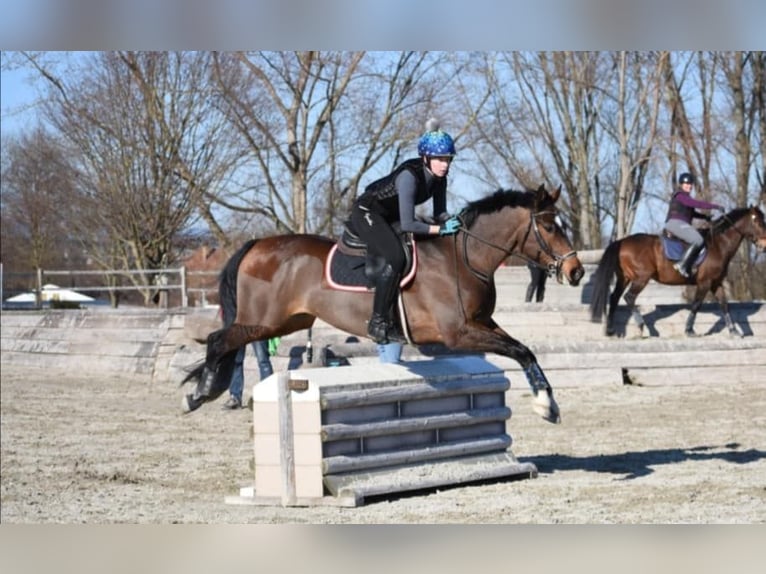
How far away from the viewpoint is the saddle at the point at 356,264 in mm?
7805

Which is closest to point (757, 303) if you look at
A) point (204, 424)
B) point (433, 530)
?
point (204, 424)

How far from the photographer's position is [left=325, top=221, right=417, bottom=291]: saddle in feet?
25.6

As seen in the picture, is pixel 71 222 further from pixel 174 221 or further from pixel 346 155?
pixel 346 155

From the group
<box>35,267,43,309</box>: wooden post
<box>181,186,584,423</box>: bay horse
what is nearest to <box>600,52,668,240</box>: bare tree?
<box>35,267,43,309</box>: wooden post

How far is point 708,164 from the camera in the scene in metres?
21.1

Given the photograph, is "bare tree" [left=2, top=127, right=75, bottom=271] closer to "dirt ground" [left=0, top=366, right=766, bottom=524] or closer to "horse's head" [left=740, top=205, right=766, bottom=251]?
"dirt ground" [left=0, top=366, right=766, bottom=524]

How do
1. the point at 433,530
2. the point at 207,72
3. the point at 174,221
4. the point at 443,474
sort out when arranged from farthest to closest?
1. the point at 174,221
2. the point at 207,72
3. the point at 443,474
4. the point at 433,530

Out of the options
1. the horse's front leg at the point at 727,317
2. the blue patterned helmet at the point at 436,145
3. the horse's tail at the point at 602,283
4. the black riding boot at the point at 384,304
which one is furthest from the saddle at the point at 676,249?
the blue patterned helmet at the point at 436,145

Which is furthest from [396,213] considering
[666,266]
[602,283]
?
[666,266]

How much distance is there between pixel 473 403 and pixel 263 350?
448 cm

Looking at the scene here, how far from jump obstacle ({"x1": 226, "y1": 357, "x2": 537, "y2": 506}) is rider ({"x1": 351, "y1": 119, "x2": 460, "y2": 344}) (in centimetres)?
49

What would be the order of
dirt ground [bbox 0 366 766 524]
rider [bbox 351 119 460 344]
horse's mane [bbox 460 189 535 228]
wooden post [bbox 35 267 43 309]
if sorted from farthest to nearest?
wooden post [bbox 35 267 43 309] < horse's mane [bbox 460 189 535 228] < rider [bbox 351 119 460 344] < dirt ground [bbox 0 366 766 524]

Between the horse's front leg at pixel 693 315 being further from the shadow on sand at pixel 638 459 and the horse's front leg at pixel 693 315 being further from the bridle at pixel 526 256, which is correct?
the bridle at pixel 526 256

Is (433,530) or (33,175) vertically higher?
(33,175)
